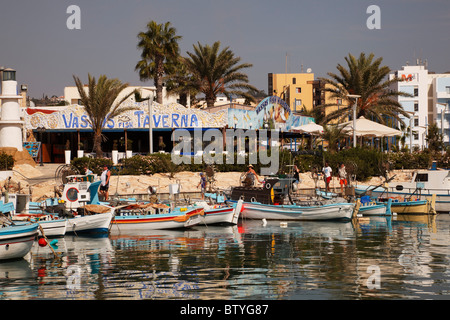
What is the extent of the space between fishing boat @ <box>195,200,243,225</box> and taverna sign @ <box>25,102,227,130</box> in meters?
19.2

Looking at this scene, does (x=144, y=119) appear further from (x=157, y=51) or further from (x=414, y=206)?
(x=414, y=206)

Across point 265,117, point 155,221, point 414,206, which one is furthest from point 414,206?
point 265,117

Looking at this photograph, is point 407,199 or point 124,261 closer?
point 124,261

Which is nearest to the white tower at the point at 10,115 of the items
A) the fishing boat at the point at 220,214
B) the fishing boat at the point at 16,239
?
the fishing boat at the point at 220,214

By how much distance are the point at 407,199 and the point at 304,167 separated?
13.3 metres

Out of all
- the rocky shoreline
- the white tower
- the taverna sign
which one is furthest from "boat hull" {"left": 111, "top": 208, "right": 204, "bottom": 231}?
the white tower

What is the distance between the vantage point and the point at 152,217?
83.4 feet

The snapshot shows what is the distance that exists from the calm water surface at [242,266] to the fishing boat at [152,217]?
0.41m

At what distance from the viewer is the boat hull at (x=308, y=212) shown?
92.0 feet

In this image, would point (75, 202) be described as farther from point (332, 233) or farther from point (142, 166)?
point (142, 166)

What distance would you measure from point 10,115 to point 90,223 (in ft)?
79.0

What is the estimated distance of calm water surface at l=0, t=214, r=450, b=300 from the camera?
47.7ft

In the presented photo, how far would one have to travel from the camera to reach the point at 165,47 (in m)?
54.8
